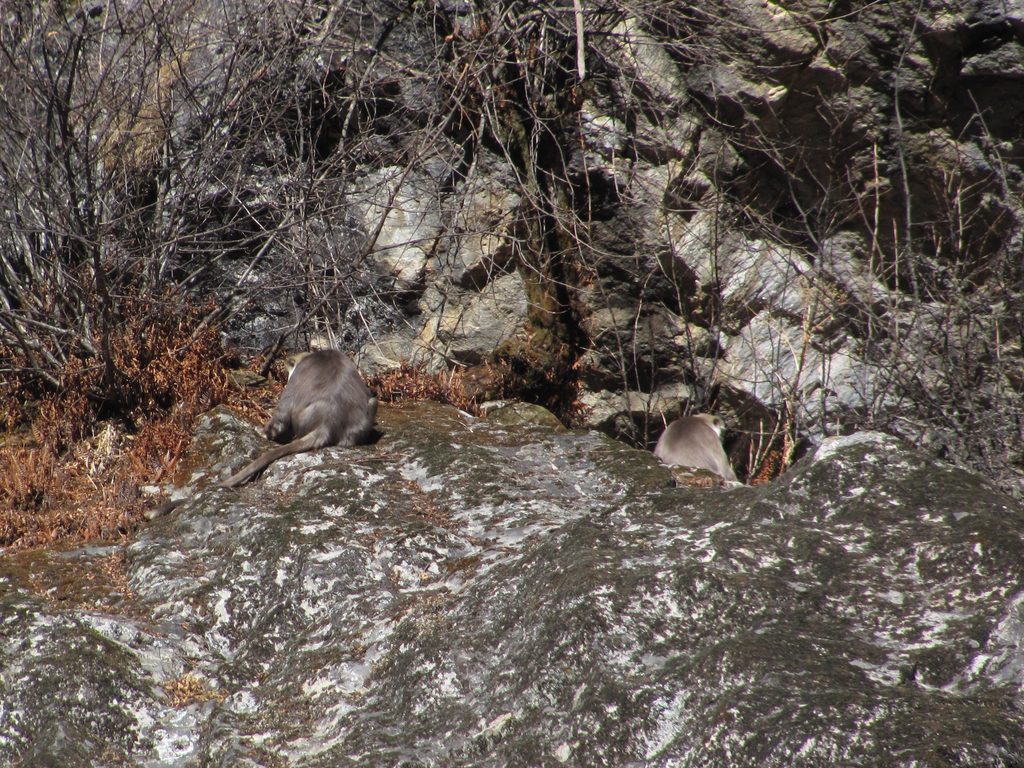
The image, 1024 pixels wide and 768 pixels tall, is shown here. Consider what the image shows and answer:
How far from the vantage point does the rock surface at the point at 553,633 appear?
12.7 ft

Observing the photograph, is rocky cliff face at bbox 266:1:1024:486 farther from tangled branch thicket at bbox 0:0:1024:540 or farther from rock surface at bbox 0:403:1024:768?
rock surface at bbox 0:403:1024:768

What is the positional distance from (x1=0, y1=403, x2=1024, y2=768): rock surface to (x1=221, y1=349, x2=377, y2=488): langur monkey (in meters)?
1.19

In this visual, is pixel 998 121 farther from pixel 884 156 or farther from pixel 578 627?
pixel 578 627

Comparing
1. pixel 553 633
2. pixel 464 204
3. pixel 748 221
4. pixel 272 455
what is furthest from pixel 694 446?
pixel 553 633

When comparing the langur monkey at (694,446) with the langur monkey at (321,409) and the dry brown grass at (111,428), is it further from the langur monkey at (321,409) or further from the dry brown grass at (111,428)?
the dry brown grass at (111,428)

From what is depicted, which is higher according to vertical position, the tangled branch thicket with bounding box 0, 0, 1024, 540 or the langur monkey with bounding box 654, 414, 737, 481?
the tangled branch thicket with bounding box 0, 0, 1024, 540

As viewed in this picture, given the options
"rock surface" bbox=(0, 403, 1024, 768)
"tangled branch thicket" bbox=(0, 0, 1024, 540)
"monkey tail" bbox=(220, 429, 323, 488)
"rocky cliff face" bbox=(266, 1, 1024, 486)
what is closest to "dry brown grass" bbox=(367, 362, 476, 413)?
"rocky cliff face" bbox=(266, 1, 1024, 486)

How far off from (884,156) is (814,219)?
3.09ft

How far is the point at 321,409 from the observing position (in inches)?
306

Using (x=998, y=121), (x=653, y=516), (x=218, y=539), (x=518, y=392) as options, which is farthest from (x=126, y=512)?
(x=998, y=121)

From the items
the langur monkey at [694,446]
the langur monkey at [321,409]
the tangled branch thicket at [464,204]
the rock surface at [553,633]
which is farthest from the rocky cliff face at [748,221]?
the rock surface at [553,633]

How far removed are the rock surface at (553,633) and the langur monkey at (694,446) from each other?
8.85 feet

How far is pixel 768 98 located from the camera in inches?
389

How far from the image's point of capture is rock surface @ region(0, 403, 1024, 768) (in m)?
3.87
